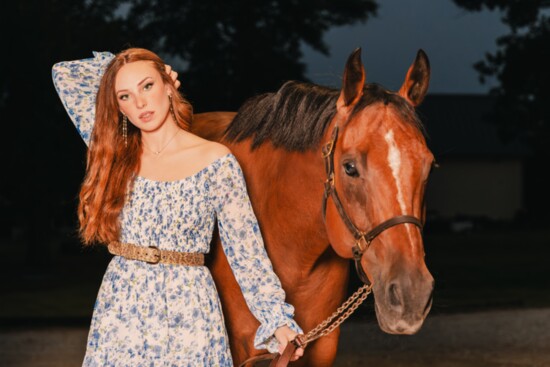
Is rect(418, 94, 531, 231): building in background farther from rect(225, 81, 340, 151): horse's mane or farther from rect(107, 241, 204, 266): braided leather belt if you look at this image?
rect(107, 241, 204, 266): braided leather belt

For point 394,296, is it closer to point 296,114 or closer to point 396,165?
point 396,165

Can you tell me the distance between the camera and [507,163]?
173 feet

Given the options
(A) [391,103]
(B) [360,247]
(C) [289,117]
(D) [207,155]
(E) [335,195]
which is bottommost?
(B) [360,247]

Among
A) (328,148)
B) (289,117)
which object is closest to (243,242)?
(328,148)

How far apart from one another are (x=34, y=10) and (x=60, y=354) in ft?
37.8

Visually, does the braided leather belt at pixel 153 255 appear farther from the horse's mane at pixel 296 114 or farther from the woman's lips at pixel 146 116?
the horse's mane at pixel 296 114

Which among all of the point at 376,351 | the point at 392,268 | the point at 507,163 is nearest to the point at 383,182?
the point at 392,268

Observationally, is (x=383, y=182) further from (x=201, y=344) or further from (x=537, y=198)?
(x=537, y=198)

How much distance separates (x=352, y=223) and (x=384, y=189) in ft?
0.81

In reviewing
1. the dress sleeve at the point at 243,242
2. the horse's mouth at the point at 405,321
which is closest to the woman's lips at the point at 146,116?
the dress sleeve at the point at 243,242

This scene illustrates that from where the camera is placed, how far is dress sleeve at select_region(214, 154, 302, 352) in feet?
11.2

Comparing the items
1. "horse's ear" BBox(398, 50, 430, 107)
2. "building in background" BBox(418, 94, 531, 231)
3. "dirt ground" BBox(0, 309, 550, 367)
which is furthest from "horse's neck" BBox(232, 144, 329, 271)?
"building in background" BBox(418, 94, 531, 231)

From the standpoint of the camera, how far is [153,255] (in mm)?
3352

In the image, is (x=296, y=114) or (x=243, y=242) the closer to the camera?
(x=243, y=242)
